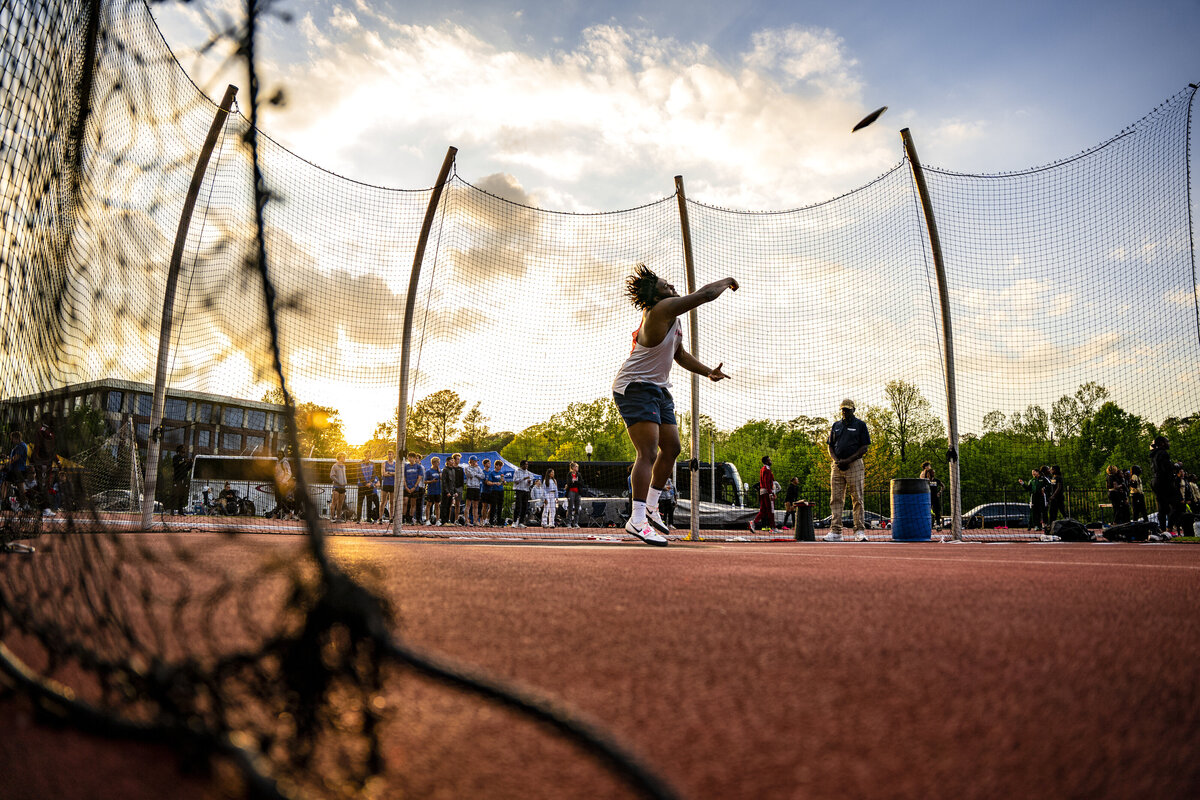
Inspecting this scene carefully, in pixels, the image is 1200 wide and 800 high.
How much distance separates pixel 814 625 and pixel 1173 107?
10339 millimetres

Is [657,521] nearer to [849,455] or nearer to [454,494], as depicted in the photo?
[849,455]

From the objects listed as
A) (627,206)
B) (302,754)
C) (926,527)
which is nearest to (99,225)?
(302,754)

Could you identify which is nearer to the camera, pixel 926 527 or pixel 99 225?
pixel 99 225

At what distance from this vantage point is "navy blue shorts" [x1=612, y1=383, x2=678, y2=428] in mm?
5922

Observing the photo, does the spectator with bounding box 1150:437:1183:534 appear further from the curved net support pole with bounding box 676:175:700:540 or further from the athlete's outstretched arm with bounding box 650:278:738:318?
the athlete's outstretched arm with bounding box 650:278:738:318

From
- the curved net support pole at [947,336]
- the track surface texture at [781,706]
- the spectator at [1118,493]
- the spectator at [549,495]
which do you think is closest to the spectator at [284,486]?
the track surface texture at [781,706]

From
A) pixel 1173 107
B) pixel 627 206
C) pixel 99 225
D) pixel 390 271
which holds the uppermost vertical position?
pixel 1173 107

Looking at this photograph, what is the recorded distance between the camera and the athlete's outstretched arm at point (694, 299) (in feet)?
17.7

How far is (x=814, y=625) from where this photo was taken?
1.70 meters

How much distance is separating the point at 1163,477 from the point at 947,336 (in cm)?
648

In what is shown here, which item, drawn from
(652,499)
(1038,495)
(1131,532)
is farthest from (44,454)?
(1038,495)

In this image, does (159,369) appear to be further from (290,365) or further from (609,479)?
(609,479)

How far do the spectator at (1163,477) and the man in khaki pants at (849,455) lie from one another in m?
5.78

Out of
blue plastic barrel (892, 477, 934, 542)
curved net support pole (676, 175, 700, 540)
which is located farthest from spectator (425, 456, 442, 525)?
blue plastic barrel (892, 477, 934, 542)
